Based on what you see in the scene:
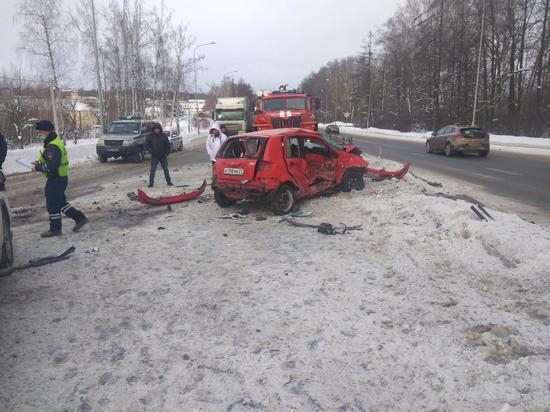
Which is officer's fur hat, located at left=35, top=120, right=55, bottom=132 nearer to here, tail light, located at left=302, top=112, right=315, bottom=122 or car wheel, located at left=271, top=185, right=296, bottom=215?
car wheel, located at left=271, top=185, right=296, bottom=215

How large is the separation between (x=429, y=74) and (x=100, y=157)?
44744 millimetres

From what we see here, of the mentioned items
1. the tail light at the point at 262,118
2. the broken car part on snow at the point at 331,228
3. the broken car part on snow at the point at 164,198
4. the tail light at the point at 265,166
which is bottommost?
the broken car part on snow at the point at 331,228

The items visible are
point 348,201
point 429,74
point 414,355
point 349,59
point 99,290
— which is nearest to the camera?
point 414,355

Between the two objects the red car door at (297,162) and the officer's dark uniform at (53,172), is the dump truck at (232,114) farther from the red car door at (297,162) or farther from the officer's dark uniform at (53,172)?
the officer's dark uniform at (53,172)

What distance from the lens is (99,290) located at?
499 cm

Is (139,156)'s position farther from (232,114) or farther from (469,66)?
(469,66)

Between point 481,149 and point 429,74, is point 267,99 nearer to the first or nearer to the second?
point 481,149

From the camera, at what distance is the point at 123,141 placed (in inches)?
777

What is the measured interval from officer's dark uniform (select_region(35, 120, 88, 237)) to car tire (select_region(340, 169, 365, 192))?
586 cm

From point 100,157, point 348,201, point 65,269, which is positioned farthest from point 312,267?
point 100,157

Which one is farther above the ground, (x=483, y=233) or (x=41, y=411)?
(x=483, y=233)

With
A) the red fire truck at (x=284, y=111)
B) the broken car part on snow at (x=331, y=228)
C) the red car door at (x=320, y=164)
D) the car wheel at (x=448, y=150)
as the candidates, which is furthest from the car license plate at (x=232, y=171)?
the car wheel at (x=448, y=150)

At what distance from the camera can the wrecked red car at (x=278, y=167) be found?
8328mm

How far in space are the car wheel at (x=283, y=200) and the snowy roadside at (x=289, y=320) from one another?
135cm
